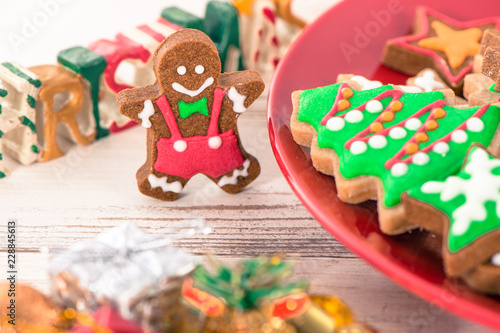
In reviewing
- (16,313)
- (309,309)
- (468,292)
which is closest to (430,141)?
(468,292)

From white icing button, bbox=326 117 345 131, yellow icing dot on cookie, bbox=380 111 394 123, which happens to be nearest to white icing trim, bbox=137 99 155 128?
white icing button, bbox=326 117 345 131

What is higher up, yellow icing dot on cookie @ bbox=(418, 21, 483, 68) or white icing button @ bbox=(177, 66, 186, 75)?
white icing button @ bbox=(177, 66, 186, 75)

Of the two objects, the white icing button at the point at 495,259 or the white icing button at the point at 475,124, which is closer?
the white icing button at the point at 495,259

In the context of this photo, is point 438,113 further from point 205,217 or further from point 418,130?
point 205,217

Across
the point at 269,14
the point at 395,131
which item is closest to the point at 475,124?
the point at 395,131

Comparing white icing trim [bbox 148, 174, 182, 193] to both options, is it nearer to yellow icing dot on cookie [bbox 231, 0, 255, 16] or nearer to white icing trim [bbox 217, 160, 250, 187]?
white icing trim [bbox 217, 160, 250, 187]

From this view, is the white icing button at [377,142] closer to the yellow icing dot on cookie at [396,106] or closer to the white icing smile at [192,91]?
the yellow icing dot on cookie at [396,106]

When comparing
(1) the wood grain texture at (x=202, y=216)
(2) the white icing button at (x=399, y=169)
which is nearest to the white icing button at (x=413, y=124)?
(2) the white icing button at (x=399, y=169)

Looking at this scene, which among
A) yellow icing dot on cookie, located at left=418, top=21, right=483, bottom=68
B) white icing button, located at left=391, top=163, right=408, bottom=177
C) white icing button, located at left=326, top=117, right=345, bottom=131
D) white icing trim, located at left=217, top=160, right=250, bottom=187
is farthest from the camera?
yellow icing dot on cookie, located at left=418, top=21, right=483, bottom=68
